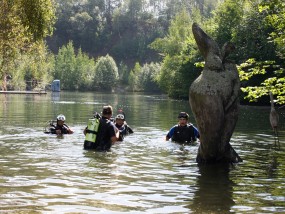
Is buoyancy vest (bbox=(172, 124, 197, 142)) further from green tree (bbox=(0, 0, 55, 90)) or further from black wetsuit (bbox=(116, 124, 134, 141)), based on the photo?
green tree (bbox=(0, 0, 55, 90))

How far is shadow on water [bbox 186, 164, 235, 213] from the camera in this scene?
963 cm

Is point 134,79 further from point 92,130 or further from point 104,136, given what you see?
point 92,130

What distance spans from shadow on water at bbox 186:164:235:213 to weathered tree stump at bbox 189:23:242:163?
19.2 inches

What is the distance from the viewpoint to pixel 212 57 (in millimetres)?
14461

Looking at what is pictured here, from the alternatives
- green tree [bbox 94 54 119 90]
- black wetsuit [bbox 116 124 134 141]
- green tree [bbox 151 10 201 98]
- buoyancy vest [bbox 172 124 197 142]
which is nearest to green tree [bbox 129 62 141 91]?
green tree [bbox 94 54 119 90]

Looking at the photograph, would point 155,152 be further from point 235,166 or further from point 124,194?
point 124,194

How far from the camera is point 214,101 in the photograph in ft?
45.3

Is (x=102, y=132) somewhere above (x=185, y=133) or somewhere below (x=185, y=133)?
above

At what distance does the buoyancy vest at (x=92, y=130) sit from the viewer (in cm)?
1688

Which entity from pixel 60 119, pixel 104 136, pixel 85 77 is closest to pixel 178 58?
pixel 60 119

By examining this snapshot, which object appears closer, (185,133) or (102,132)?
(102,132)

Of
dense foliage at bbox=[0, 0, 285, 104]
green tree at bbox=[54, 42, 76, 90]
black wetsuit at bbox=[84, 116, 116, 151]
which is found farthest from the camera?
green tree at bbox=[54, 42, 76, 90]

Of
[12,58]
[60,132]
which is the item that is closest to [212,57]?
[60,132]

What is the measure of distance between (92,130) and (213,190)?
6.80 m
